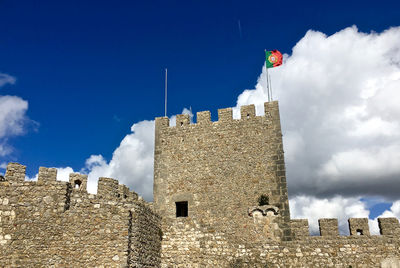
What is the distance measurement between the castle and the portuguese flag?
267 centimetres

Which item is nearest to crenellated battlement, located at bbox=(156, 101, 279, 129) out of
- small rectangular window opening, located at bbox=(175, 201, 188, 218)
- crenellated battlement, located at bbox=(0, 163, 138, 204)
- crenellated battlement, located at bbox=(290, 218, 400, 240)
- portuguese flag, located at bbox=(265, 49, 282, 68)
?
portuguese flag, located at bbox=(265, 49, 282, 68)

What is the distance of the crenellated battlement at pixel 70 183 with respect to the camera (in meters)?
11.1

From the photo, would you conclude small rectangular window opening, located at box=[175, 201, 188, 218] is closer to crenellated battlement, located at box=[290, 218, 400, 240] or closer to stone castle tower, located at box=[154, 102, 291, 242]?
stone castle tower, located at box=[154, 102, 291, 242]

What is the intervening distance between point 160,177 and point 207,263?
5.55m

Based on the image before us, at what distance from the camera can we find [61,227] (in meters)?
10.9

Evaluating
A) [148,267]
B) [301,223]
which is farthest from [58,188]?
[301,223]

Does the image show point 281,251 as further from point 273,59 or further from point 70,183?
point 273,59

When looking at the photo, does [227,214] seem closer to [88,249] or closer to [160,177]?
[160,177]

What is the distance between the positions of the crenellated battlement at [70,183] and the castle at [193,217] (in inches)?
1.3

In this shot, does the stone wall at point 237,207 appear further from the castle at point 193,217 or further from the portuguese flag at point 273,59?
the portuguese flag at point 273,59

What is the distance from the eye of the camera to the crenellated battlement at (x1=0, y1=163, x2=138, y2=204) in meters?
11.1

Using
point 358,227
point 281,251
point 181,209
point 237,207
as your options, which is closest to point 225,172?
point 237,207

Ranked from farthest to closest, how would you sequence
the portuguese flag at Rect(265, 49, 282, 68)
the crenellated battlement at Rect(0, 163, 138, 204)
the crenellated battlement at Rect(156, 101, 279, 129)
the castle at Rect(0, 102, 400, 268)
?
the portuguese flag at Rect(265, 49, 282, 68) → the crenellated battlement at Rect(156, 101, 279, 129) → the crenellated battlement at Rect(0, 163, 138, 204) → the castle at Rect(0, 102, 400, 268)

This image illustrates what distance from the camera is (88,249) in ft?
35.6
